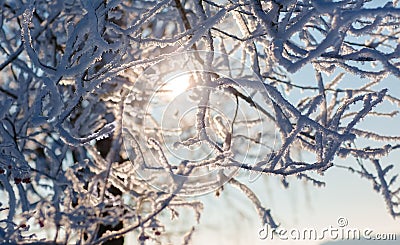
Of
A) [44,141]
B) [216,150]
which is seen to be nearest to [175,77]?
[216,150]

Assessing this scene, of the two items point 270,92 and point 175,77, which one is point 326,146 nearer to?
point 270,92

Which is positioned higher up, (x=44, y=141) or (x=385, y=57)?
(x=44, y=141)

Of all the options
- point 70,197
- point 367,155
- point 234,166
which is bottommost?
point 70,197

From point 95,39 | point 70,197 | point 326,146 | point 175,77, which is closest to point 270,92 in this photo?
point 326,146

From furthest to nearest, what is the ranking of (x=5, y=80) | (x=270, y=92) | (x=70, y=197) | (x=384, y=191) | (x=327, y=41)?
1. (x=5, y=80)
2. (x=384, y=191)
3. (x=270, y=92)
4. (x=70, y=197)
5. (x=327, y=41)

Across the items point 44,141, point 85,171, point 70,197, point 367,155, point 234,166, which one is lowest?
point 70,197

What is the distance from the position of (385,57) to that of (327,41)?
290 mm

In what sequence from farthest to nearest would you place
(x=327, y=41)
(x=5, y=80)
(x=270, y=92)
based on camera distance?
(x=5, y=80), (x=270, y=92), (x=327, y=41)

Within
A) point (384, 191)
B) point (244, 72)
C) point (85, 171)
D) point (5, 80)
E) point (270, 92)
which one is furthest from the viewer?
point (5, 80)

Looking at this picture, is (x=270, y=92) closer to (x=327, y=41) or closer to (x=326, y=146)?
(x=326, y=146)

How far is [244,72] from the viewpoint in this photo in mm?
3957

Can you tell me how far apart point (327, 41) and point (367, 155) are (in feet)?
2.92

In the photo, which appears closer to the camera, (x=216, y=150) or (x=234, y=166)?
(x=234, y=166)

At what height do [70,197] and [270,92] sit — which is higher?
[270,92]
